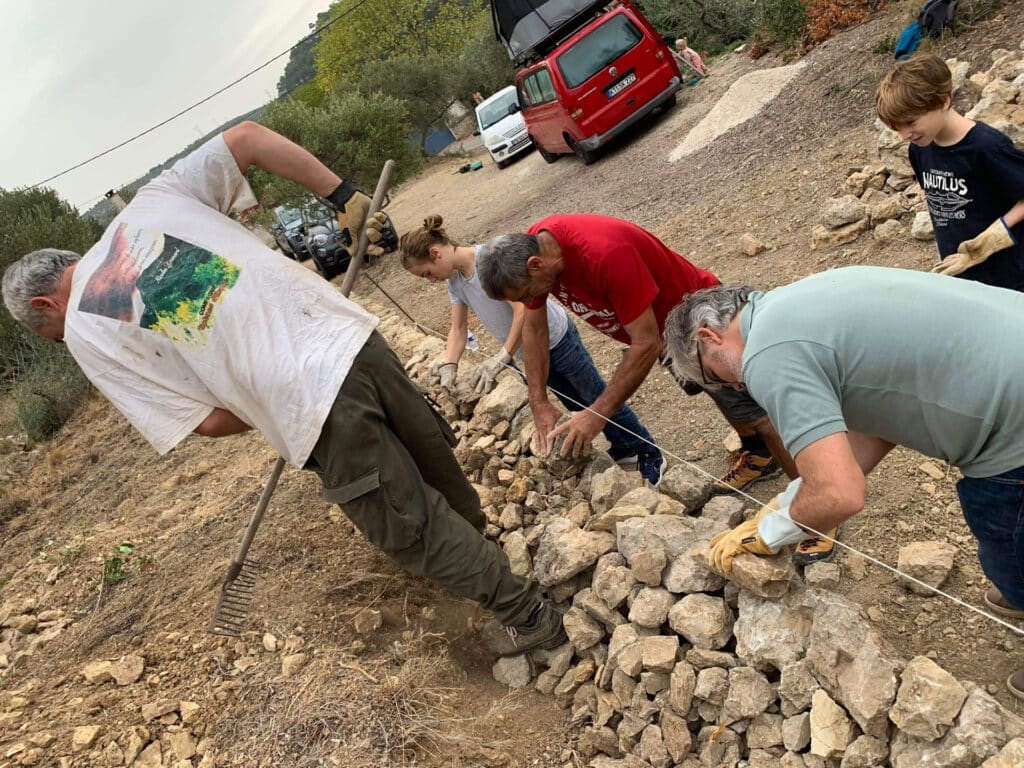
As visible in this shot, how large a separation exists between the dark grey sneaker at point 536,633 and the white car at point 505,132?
13.3 metres

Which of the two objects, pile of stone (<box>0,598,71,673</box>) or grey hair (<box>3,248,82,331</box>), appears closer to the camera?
grey hair (<box>3,248,82,331</box>)

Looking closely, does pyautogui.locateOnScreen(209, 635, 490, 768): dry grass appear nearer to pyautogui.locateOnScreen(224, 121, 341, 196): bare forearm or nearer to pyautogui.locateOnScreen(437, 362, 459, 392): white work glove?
pyautogui.locateOnScreen(437, 362, 459, 392): white work glove

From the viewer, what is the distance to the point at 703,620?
207 centimetres

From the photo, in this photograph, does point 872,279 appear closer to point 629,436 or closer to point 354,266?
point 629,436

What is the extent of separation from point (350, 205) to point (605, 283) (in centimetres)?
112

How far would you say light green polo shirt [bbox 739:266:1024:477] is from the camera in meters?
1.37

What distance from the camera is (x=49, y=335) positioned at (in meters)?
2.25

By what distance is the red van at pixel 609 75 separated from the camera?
967 cm

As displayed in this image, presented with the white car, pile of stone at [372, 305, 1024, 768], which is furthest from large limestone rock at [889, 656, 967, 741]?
the white car

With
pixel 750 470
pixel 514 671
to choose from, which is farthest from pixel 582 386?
pixel 514 671

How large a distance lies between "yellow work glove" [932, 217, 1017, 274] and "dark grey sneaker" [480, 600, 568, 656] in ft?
5.98

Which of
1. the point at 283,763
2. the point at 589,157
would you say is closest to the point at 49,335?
the point at 283,763

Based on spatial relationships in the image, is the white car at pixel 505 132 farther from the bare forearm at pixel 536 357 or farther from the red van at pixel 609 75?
the bare forearm at pixel 536 357

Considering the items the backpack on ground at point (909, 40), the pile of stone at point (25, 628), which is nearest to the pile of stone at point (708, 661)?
the pile of stone at point (25, 628)
